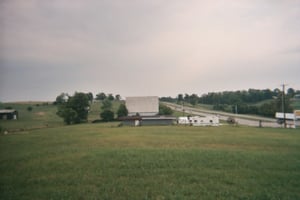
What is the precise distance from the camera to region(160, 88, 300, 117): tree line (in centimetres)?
5494

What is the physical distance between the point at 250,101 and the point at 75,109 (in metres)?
70.0

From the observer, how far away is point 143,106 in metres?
52.6

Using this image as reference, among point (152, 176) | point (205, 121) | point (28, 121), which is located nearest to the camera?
point (152, 176)

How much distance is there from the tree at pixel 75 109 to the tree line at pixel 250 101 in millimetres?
34886

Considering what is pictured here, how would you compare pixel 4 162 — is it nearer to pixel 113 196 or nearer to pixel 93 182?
pixel 93 182

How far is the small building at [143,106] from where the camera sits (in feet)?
169

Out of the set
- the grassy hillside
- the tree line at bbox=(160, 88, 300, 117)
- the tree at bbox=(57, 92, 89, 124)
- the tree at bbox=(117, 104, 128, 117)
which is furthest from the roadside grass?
the tree line at bbox=(160, 88, 300, 117)

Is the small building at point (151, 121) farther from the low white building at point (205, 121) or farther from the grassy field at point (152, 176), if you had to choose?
the grassy field at point (152, 176)

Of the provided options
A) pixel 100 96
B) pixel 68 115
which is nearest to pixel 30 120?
pixel 68 115

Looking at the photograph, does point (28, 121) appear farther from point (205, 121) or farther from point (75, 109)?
point (205, 121)

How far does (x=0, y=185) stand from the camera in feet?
19.8

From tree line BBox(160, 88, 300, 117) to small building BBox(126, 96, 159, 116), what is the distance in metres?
19.3

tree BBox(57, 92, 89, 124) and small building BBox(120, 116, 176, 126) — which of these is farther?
tree BBox(57, 92, 89, 124)

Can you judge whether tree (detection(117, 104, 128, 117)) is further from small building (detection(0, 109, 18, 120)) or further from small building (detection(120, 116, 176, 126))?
small building (detection(0, 109, 18, 120))
